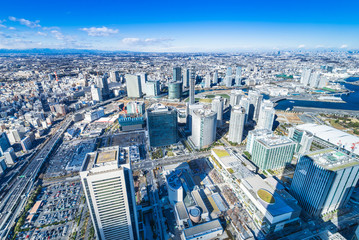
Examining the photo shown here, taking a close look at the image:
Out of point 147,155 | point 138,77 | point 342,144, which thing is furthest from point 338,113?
point 138,77

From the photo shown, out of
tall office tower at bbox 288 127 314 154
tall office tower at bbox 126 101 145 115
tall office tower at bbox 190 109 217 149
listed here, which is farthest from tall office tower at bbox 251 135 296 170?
tall office tower at bbox 126 101 145 115

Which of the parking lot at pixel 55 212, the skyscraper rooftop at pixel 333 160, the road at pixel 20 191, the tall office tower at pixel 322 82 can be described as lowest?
the parking lot at pixel 55 212

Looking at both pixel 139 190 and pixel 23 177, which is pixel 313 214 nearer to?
pixel 139 190

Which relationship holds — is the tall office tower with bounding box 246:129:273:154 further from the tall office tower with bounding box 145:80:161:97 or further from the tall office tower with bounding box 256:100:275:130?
the tall office tower with bounding box 145:80:161:97

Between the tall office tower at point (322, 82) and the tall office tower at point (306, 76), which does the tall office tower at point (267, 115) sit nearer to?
the tall office tower at point (322, 82)

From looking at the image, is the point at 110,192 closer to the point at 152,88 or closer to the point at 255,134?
the point at 255,134

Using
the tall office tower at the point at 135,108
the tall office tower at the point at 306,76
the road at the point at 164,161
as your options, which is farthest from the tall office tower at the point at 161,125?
the tall office tower at the point at 306,76

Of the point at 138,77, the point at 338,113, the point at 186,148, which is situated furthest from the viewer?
the point at 138,77
